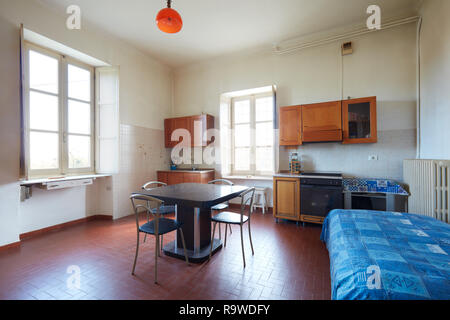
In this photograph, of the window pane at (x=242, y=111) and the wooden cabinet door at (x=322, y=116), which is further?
the window pane at (x=242, y=111)

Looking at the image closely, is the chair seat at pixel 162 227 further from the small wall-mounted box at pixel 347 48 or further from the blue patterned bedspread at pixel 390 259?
the small wall-mounted box at pixel 347 48

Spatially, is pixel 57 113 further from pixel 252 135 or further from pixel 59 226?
pixel 252 135

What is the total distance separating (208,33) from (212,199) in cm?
351

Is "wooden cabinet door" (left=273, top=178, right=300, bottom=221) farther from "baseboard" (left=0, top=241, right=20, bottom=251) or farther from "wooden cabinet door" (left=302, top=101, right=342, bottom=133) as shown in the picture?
"baseboard" (left=0, top=241, right=20, bottom=251)

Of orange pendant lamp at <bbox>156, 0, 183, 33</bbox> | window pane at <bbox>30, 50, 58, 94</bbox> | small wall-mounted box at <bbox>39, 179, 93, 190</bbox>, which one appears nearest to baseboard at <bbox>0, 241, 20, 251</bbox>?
small wall-mounted box at <bbox>39, 179, 93, 190</bbox>

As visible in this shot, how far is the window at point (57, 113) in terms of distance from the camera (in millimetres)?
3250

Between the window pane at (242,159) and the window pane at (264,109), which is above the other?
the window pane at (264,109)

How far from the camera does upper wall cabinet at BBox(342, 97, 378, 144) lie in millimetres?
3381

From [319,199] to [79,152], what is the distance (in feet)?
14.7

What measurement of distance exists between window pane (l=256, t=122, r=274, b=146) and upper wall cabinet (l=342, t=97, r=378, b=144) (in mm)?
1561

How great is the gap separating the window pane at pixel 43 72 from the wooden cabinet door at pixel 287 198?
4286 mm

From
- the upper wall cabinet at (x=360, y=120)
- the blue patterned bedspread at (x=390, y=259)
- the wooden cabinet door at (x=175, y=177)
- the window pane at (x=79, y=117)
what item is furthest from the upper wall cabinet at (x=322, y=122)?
the window pane at (x=79, y=117)
